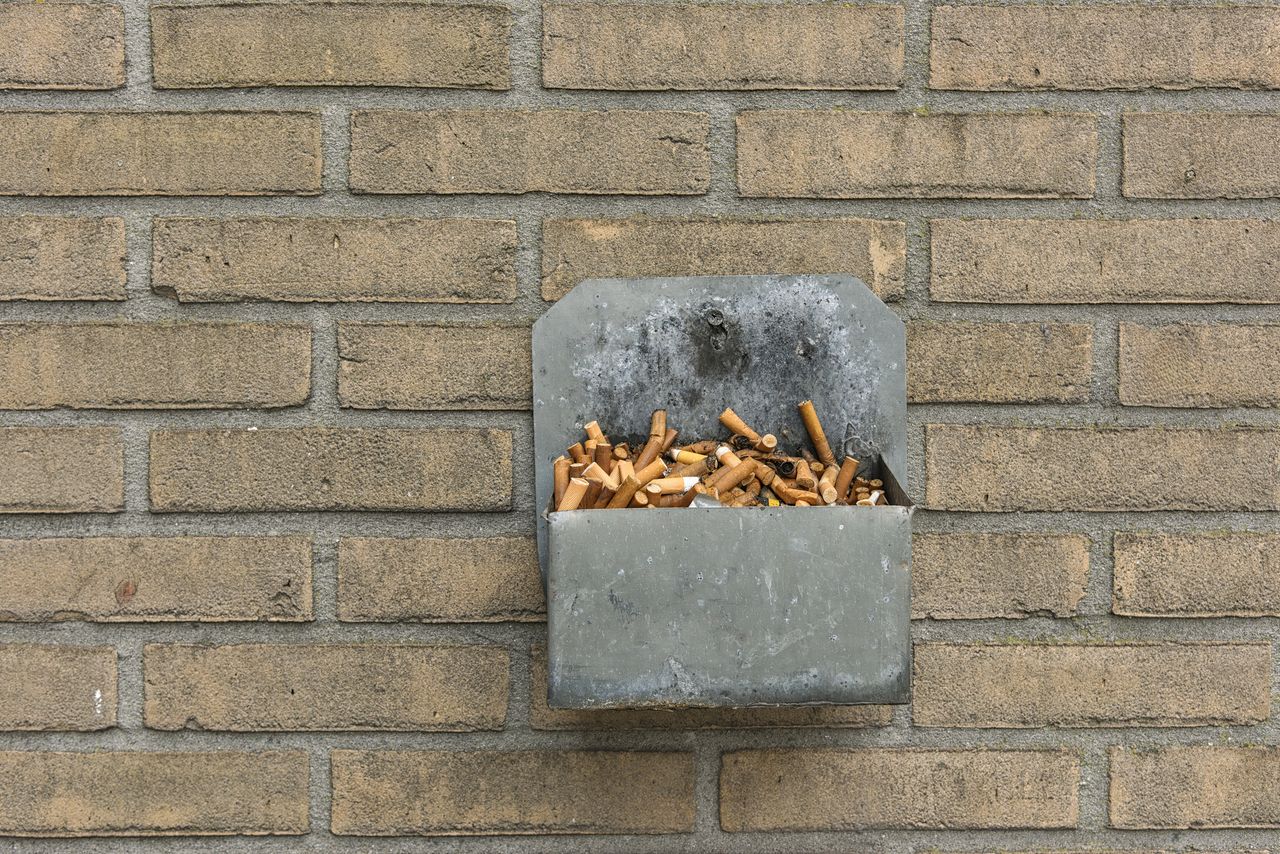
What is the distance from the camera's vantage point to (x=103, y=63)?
121 centimetres

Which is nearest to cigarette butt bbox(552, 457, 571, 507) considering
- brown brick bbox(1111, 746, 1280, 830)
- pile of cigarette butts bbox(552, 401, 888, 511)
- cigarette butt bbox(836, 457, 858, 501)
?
pile of cigarette butts bbox(552, 401, 888, 511)

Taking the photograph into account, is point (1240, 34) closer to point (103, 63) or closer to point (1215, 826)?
point (1215, 826)

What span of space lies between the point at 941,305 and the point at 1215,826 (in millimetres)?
776

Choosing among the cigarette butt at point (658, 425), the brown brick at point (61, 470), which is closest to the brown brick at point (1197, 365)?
the cigarette butt at point (658, 425)

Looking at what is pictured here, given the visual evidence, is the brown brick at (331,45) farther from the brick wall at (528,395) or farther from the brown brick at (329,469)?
the brown brick at (329,469)

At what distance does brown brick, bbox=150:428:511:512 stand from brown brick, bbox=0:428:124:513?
0.06 m

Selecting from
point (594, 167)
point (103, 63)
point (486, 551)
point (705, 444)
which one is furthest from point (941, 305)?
point (103, 63)

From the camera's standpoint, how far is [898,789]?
1230mm

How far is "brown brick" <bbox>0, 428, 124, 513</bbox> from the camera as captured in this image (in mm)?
1211

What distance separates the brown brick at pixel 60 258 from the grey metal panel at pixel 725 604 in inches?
27.7

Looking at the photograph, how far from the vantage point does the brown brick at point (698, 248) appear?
3.99 ft

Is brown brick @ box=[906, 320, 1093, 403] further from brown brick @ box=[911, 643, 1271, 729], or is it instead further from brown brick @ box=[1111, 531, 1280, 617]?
brown brick @ box=[911, 643, 1271, 729]

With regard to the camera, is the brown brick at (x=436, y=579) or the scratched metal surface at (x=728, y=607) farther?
the brown brick at (x=436, y=579)

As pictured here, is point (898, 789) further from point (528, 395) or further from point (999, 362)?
point (528, 395)
